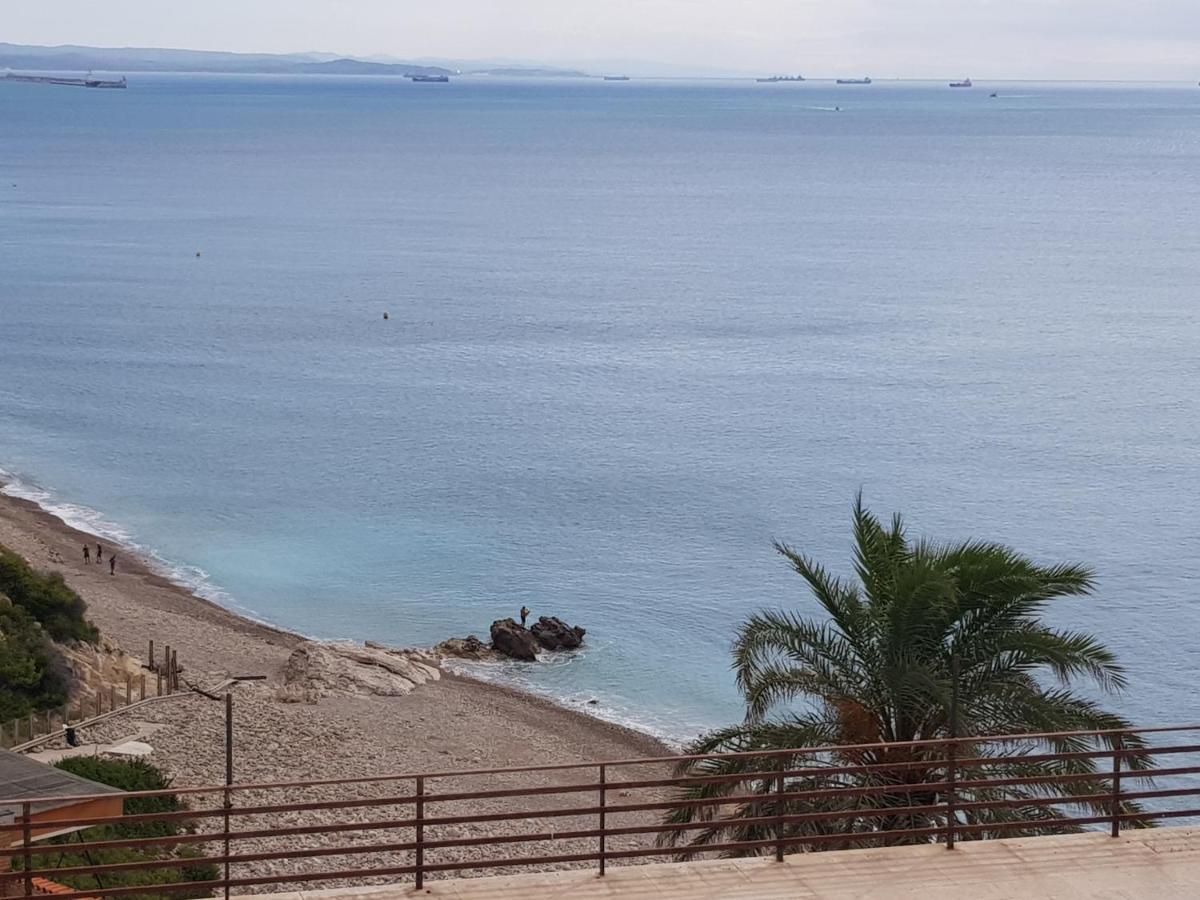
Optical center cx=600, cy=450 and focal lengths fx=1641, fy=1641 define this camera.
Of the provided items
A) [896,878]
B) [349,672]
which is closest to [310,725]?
[349,672]

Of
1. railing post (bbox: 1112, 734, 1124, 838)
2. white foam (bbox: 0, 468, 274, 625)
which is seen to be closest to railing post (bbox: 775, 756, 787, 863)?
railing post (bbox: 1112, 734, 1124, 838)

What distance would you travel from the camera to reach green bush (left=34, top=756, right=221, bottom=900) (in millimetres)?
15242

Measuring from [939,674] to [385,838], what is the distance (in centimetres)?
1179

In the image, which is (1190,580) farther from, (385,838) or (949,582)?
(949,582)

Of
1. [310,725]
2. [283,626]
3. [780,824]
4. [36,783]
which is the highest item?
[780,824]

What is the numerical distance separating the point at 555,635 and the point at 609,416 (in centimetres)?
2165

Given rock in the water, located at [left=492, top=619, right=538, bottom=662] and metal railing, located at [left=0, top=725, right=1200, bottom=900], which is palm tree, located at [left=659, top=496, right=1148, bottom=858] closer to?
metal railing, located at [left=0, top=725, right=1200, bottom=900]

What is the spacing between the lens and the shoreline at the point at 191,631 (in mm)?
33531

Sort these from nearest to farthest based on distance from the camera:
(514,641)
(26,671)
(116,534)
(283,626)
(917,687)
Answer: (917,687) < (26,671) < (514,641) < (283,626) < (116,534)

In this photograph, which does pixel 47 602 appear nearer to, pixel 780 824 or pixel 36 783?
A: pixel 36 783

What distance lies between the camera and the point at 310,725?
30.3 metres

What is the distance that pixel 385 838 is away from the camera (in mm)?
23531

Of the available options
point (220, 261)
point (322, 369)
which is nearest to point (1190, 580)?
point (322, 369)

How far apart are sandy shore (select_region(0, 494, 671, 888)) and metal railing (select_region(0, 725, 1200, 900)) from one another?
10.3ft
